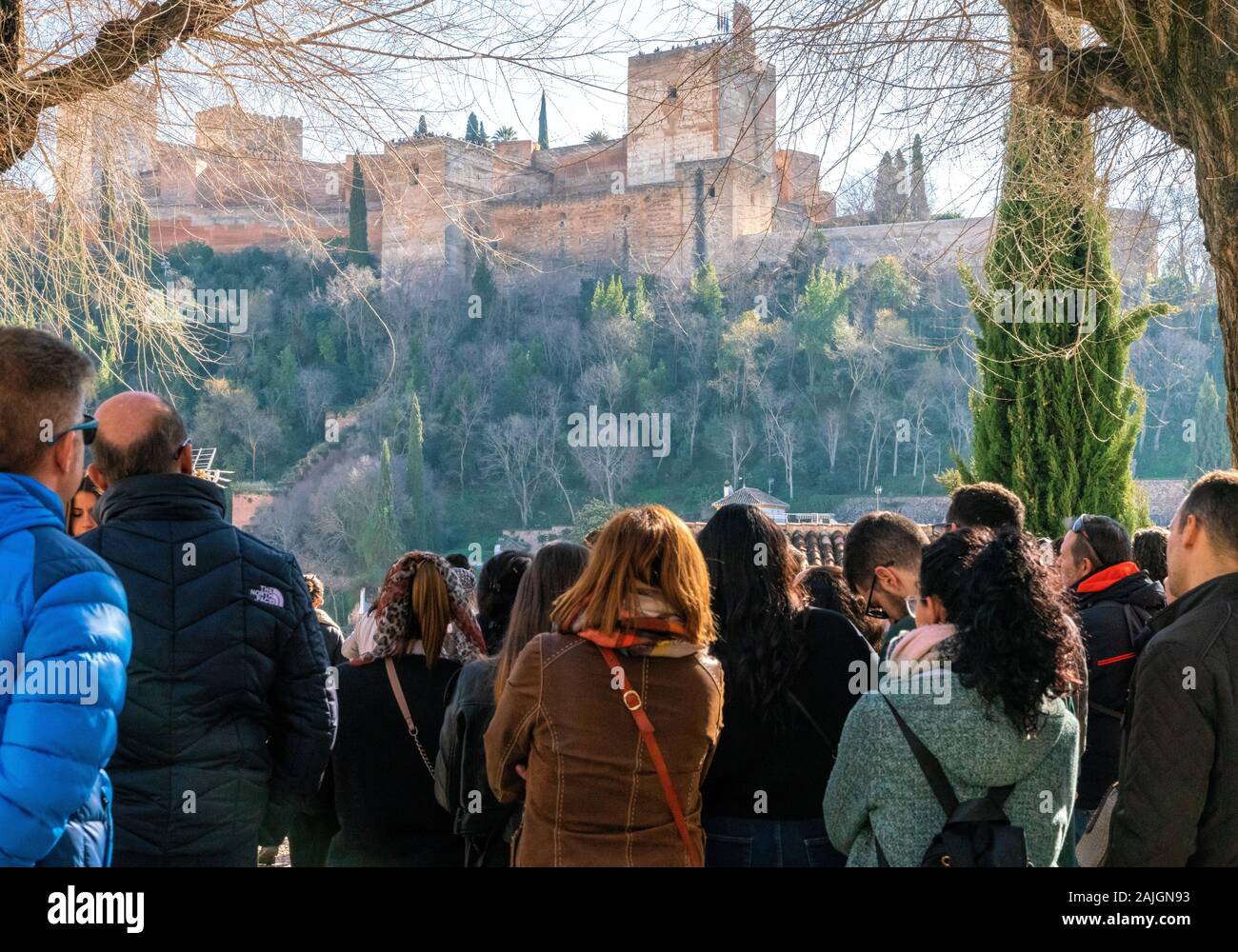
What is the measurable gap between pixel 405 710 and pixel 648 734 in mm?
874

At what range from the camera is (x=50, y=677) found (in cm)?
151

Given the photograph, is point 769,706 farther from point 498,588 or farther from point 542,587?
point 498,588

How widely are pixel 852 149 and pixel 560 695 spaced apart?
8.10ft

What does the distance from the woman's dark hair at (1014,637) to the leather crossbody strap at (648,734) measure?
527mm

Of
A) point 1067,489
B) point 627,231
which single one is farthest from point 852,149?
point 627,231

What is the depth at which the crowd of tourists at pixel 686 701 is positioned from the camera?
6.79 feet

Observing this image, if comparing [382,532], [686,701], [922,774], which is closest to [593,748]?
[686,701]

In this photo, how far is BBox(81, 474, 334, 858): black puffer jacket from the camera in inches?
86.2

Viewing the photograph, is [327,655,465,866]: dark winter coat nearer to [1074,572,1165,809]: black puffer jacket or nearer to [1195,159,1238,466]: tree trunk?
[1074,572,1165,809]: black puffer jacket

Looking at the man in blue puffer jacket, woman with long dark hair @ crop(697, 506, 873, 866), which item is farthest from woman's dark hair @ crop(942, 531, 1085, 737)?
the man in blue puffer jacket

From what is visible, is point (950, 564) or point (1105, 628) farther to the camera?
point (1105, 628)

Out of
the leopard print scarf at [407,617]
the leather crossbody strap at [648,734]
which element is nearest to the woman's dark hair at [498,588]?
the leopard print scarf at [407,617]

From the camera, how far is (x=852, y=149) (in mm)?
3953
